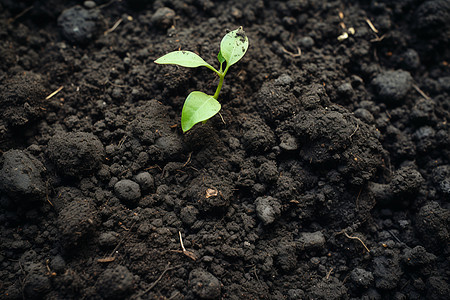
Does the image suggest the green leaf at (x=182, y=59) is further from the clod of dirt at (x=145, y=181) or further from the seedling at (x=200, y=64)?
the clod of dirt at (x=145, y=181)

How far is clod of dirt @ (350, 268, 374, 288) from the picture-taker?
1685 millimetres

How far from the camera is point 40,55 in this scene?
7.41 feet

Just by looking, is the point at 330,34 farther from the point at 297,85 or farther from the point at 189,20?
the point at 189,20

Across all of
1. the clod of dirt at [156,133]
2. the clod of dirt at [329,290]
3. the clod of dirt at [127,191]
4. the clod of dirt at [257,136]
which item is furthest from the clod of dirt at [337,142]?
the clod of dirt at [127,191]

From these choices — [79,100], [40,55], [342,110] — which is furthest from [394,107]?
[40,55]

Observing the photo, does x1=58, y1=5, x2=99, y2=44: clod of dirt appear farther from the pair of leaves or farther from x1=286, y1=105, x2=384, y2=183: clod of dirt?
x1=286, y1=105, x2=384, y2=183: clod of dirt

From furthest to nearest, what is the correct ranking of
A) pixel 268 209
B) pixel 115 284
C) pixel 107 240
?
pixel 268 209, pixel 107 240, pixel 115 284

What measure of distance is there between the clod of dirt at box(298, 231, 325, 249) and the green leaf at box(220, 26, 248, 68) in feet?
3.59

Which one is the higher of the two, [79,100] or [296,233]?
[79,100]

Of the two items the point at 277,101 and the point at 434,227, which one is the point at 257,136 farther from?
the point at 434,227

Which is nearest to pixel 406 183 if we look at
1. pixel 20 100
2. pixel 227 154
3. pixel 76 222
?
pixel 227 154

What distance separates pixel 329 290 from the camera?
1.66 metres

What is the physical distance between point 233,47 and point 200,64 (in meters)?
0.24

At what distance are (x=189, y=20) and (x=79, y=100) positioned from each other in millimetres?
992
